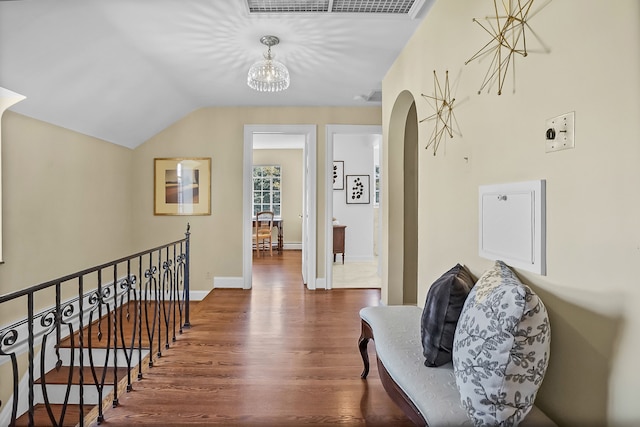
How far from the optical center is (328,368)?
2.46 m

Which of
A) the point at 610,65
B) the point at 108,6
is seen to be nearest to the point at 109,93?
the point at 108,6

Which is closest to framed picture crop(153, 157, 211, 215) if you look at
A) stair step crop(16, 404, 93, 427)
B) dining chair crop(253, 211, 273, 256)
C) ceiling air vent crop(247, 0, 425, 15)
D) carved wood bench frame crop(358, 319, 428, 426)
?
stair step crop(16, 404, 93, 427)

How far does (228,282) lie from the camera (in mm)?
4805

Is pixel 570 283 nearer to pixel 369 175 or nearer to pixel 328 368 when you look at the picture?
pixel 328 368

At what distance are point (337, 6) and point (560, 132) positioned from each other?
1831 mm

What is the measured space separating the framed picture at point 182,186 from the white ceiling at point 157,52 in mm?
803

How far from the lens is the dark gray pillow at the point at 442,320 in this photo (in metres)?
1.54

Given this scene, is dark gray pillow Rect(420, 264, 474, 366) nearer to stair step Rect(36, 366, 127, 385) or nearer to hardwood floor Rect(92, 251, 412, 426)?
hardwood floor Rect(92, 251, 412, 426)

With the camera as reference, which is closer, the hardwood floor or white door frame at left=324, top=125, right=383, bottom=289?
the hardwood floor

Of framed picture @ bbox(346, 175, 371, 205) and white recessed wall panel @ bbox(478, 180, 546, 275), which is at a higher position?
framed picture @ bbox(346, 175, 371, 205)

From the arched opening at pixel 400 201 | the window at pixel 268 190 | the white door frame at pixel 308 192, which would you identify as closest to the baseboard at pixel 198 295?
the white door frame at pixel 308 192

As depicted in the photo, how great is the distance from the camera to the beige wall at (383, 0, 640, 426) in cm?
95

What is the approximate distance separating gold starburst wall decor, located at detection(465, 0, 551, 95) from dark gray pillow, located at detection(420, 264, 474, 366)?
2.97 feet

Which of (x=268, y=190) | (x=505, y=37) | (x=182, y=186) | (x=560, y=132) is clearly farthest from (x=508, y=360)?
(x=268, y=190)
